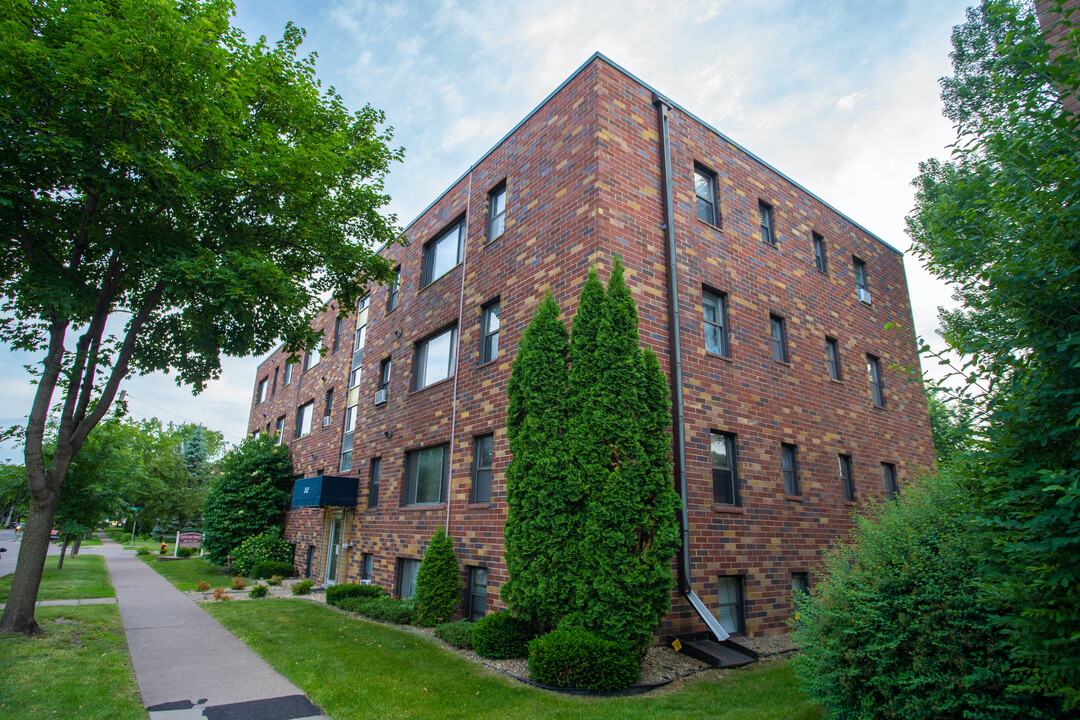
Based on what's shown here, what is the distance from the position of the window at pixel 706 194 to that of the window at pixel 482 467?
669cm

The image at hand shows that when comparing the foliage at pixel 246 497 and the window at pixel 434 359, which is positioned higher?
the window at pixel 434 359

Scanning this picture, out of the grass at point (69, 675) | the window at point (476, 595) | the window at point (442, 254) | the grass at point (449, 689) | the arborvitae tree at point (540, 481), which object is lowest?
the grass at point (449, 689)

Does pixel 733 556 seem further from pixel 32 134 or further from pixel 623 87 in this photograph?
pixel 32 134

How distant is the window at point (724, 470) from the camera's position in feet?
34.1

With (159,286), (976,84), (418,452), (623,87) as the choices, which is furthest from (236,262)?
(976,84)

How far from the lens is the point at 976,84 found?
54.6ft

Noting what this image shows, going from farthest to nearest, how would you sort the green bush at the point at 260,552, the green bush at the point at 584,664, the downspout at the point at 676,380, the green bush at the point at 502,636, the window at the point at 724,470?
the green bush at the point at 260,552
the window at the point at 724,470
the downspout at the point at 676,380
the green bush at the point at 502,636
the green bush at the point at 584,664

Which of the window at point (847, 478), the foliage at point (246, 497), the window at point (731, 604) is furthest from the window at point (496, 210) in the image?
the foliage at point (246, 497)

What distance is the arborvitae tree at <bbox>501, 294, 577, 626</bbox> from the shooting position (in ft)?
26.7

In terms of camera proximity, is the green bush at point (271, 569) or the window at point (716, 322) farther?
the green bush at point (271, 569)

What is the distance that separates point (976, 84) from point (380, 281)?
60.6ft

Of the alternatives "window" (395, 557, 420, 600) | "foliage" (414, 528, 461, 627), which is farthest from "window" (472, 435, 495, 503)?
"window" (395, 557, 420, 600)

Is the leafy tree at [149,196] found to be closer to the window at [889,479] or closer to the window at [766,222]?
the window at [766,222]

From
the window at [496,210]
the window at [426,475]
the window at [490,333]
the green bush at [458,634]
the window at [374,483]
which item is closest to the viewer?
the green bush at [458,634]
